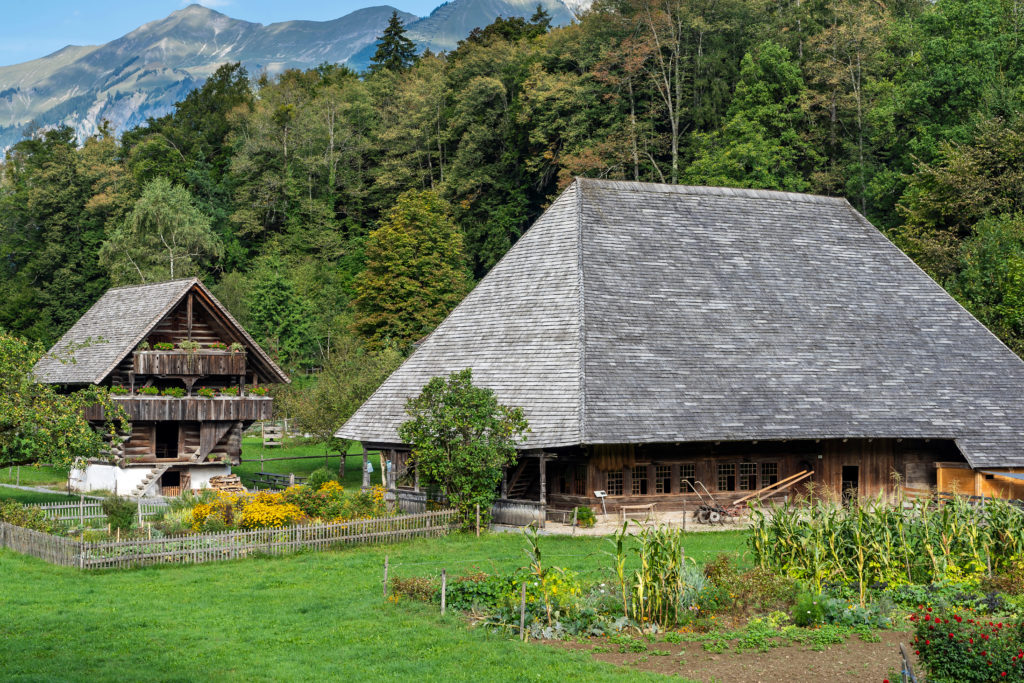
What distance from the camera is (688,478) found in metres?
33.7

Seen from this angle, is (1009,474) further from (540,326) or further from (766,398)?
(540,326)

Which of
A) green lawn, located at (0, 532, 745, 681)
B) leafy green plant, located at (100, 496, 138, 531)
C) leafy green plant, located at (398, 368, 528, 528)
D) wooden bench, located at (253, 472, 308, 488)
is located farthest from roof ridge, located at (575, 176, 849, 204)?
leafy green plant, located at (100, 496, 138, 531)

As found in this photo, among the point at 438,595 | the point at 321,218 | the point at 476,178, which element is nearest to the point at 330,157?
the point at 321,218

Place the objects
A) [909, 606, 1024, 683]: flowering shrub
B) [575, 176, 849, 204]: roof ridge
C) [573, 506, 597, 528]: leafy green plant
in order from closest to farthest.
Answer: [909, 606, 1024, 683]: flowering shrub < [573, 506, 597, 528]: leafy green plant < [575, 176, 849, 204]: roof ridge

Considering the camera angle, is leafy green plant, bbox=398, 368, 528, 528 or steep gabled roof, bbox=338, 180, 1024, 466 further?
steep gabled roof, bbox=338, 180, 1024, 466

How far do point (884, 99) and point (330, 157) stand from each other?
4881 centimetres

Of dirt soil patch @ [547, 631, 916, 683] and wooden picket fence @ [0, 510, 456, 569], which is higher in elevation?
wooden picket fence @ [0, 510, 456, 569]

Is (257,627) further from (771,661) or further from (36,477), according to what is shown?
(36,477)

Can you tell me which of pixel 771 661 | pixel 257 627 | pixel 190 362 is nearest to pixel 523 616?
pixel 771 661

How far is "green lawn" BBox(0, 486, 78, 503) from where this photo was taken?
39.9 m

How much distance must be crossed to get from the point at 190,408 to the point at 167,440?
343 centimetres

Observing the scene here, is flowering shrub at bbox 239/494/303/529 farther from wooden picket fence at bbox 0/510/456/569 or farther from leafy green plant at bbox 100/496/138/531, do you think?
leafy green plant at bbox 100/496/138/531

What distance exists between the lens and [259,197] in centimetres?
9556

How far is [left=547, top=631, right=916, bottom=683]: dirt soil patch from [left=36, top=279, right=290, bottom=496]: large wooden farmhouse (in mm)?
30352
